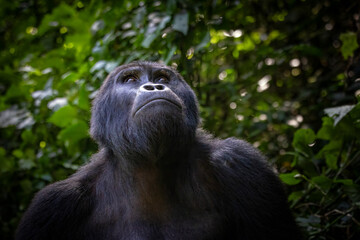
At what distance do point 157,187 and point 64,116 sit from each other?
1.97 m

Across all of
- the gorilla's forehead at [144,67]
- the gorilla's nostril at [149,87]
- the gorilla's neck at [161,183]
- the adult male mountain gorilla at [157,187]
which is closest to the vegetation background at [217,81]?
the gorilla's forehead at [144,67]

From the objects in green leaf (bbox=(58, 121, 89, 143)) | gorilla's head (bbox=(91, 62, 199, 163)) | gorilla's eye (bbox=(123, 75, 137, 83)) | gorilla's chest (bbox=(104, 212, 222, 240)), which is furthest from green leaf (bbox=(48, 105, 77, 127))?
gorilla's chest (bbox=(104, 212, 222, 240))

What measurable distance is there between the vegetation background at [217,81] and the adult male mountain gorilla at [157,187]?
2.02 feet

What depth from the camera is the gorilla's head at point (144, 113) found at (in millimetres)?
2443

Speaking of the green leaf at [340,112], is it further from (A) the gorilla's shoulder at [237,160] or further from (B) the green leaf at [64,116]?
(B) the green leaf at [64,116]

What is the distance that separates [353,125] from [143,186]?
6.16 feet

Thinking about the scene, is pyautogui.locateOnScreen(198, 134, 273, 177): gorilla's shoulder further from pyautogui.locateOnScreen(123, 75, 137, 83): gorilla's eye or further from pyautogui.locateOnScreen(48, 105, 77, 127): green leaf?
pyautogui.locateOnScreen(48, 105, 77, 127): green leaf

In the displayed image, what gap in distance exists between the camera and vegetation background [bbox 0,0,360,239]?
341cm

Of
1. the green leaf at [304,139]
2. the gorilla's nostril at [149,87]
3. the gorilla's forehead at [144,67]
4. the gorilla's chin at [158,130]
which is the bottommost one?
the green leaf at [304,139]

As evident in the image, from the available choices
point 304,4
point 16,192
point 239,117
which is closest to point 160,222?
point 239,117

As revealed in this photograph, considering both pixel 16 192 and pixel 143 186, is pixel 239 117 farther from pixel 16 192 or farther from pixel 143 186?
pixel 16 192

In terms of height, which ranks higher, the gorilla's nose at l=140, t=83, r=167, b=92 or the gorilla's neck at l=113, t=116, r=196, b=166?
the gorilla's nose at l=140, t=83, r=167, b=92

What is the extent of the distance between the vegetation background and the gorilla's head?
0.47 metres

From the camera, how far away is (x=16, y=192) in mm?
4871
